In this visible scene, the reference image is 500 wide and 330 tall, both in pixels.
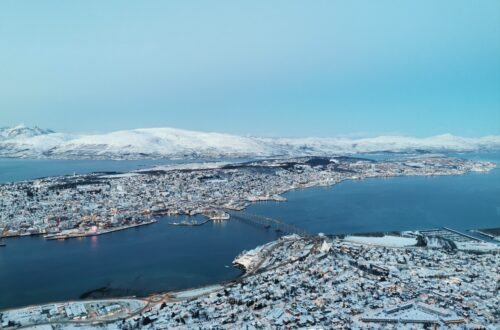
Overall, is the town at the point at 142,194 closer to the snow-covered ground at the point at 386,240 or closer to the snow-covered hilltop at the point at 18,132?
the snow-covered ground at the point at 386,240

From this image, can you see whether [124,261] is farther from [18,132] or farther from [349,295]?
[18,132]

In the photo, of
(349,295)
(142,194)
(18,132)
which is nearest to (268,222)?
(349,295)

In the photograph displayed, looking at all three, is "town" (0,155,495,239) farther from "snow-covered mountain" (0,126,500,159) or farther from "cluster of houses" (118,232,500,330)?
"snow-covered mountain" (0,126,500,159)

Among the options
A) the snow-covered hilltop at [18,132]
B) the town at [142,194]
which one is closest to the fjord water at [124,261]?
the town at [142,194]

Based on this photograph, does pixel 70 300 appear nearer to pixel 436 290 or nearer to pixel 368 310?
pixel 368 310

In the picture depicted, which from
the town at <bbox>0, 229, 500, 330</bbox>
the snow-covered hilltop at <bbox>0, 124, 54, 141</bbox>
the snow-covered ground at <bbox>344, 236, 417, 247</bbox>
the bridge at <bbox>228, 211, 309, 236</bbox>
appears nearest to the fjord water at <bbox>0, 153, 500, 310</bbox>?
the bridge at <bbox>228, 211, 309, 236</bbox>

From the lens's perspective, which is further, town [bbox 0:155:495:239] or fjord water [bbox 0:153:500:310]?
town [bbox 0:155:495:239]

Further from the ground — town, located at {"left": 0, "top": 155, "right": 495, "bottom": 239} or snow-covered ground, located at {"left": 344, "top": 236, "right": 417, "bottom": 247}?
town, located at {"left": 0, "top": 155, "right": 495, "bottom": 239}

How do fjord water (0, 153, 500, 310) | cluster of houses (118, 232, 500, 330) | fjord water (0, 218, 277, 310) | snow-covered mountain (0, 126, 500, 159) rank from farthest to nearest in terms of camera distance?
snow-covered mountain (0, 126, 500, 159), fjord water (0, 153, 500, 310), fjord water (0, 218, 277, 310), cluster of houses (118, 232, 500, 330)
